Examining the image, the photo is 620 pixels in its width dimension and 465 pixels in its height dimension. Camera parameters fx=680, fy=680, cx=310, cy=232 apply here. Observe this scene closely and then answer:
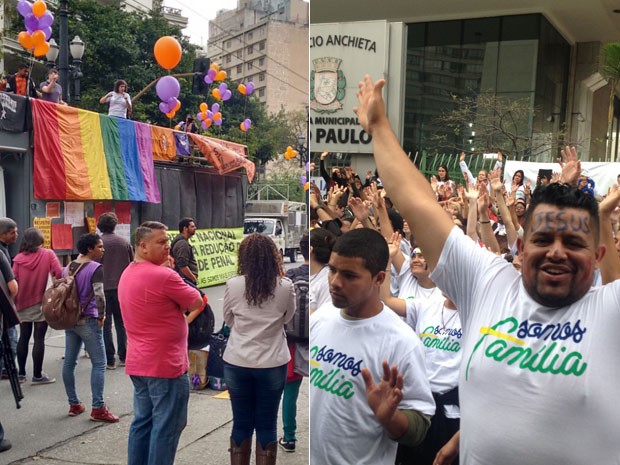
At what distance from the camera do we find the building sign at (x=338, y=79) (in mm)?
1719

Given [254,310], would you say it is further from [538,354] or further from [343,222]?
[538,354]

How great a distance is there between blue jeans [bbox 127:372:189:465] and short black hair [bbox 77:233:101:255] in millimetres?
1250

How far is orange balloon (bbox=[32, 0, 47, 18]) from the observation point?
4.85 metres

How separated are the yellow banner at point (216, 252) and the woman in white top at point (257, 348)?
0.22 ft

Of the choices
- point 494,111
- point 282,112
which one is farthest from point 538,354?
point 494,111

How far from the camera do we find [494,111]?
12.8m

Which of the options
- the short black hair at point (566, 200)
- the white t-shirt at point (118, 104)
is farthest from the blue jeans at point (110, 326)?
the short black hair at point (566, 200)

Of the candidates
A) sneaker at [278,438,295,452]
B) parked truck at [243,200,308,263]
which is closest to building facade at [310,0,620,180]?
parked truck at [243,200,308,263]

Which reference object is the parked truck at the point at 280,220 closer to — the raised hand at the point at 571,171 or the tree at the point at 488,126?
the raised hand at the point at 571,171

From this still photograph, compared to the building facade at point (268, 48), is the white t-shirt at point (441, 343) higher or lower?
lower

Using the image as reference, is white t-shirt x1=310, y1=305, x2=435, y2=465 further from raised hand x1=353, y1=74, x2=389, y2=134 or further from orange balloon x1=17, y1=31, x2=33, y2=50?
orange balloon x1=17, y1=31, x2=33, y2=50

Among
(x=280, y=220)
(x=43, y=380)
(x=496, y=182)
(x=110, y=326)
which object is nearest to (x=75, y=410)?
(x=43, y=380)

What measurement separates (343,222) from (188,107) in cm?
92

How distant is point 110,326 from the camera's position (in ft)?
17.7
